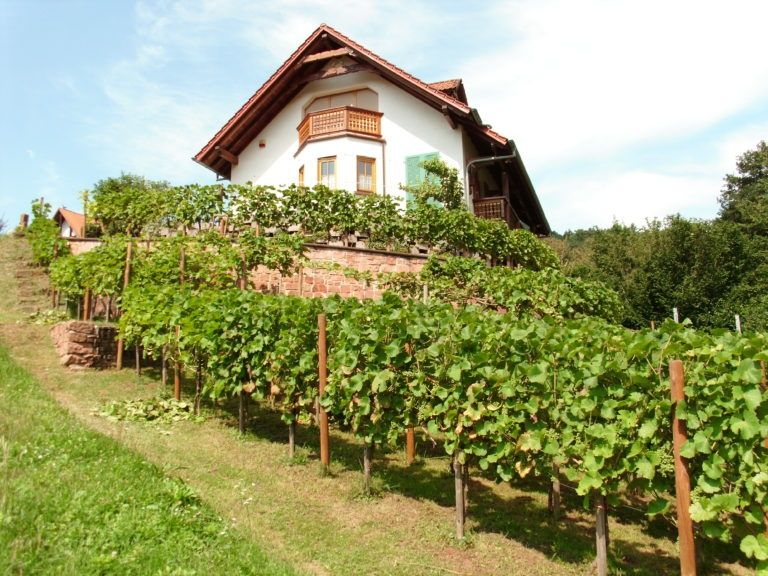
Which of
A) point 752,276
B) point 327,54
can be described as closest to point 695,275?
point 752,276

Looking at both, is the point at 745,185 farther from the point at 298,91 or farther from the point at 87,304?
the point at 87,304

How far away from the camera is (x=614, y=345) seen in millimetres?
4141

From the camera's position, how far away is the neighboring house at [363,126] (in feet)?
58.4

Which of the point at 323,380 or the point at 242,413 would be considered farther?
the point at 242,413

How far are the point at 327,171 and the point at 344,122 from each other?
165 cm

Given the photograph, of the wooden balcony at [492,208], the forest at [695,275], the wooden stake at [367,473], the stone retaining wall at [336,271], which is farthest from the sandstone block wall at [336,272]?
the forest at [695,275]

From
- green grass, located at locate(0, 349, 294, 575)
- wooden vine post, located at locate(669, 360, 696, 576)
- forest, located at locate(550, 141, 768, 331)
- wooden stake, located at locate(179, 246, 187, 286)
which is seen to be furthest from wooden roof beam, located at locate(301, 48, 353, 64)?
wooden vine post, located at locate(669, 360, 696, 576)

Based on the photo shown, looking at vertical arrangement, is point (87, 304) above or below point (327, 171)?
below

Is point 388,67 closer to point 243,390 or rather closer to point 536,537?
point 243,390

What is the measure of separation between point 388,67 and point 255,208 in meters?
6.87

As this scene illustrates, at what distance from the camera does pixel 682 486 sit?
3.73 m

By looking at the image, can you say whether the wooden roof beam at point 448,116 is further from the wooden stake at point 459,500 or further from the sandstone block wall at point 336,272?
the wooden stake at point 459,500

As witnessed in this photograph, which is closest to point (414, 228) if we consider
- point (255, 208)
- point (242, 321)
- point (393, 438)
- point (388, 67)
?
point (255, 208)

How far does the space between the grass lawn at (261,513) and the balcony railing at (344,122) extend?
13.2 m
